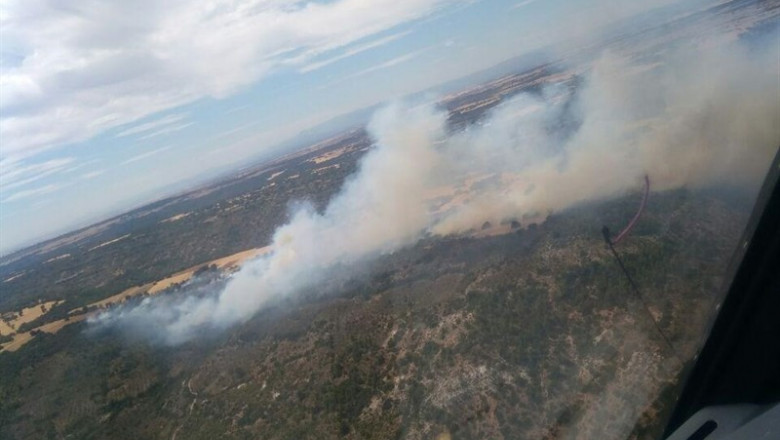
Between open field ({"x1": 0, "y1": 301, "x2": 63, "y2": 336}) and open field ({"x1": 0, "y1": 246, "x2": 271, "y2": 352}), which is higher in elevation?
open field ({"x1": 0, "y1": 301, "x2": 63, "y2": 336})

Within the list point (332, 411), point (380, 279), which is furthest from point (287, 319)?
point (332, 411)

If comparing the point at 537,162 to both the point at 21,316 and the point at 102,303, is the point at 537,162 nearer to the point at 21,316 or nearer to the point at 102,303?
the point at 102,303

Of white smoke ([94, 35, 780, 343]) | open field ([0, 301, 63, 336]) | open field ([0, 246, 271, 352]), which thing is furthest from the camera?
open field ([0, 301, 63, 336])

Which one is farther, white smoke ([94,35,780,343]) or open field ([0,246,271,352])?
open field ([0,246,271,352])

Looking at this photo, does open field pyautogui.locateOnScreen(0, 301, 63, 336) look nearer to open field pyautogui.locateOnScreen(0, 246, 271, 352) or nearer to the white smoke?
open field pyautogui.locateOnScreen(0, 246, 271, 352)

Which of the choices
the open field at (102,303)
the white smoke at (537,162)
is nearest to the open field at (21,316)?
the open field at (102,303)

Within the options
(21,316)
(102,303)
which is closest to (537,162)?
(102,303)

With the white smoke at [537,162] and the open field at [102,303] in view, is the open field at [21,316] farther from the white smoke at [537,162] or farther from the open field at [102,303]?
the white smoke at [537,162]

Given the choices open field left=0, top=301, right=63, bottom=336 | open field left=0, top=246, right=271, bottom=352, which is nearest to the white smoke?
open field left=0, top=246, right=271, bottom=352
